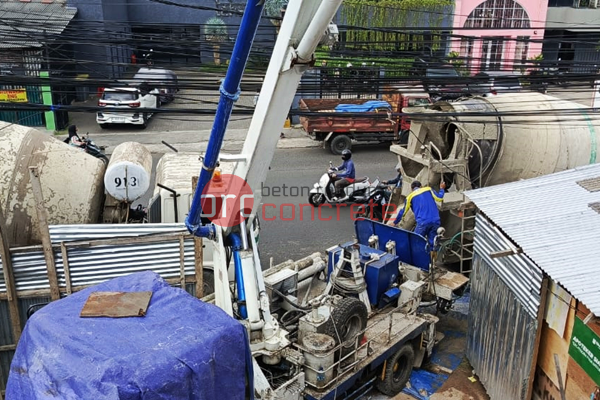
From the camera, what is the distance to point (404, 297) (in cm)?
812

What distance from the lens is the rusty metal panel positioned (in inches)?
182

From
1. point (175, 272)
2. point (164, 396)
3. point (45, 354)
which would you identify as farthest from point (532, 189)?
point (45, 354)

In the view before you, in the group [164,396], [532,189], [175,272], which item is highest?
[532,189]

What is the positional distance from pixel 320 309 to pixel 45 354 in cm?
339

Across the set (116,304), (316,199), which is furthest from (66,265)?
(316,199)

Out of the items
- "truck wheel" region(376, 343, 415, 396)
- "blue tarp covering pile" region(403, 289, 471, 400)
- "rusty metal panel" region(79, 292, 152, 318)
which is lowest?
"blue tarp covering pile" region(403, 289, 471, 400)

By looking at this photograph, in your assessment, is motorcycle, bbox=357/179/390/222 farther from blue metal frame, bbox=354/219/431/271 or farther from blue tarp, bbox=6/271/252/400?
blue tarp, bbox=6/271/252/400

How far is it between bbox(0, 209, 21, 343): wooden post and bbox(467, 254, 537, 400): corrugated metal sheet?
594 centimetres

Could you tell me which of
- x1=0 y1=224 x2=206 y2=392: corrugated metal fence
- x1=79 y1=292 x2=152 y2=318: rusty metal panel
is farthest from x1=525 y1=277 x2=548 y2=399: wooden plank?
x1=0 y1=224 x2=206 y2=392: corrugated metal fence

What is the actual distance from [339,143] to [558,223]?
39.0 feet

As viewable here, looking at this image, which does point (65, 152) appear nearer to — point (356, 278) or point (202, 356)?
point (356, 278)

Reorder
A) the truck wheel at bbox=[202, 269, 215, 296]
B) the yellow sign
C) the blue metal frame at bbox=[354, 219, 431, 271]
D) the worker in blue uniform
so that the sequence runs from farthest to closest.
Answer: the yellow sign → the worker in blue uniform → the blue metal frame at bbox=[354, 219, 431, 271] → the truck wheel at bbox=[202, 269, 215, 296]

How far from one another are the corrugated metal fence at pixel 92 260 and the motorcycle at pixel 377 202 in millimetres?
6203

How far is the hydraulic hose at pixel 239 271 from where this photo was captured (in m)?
6.26
